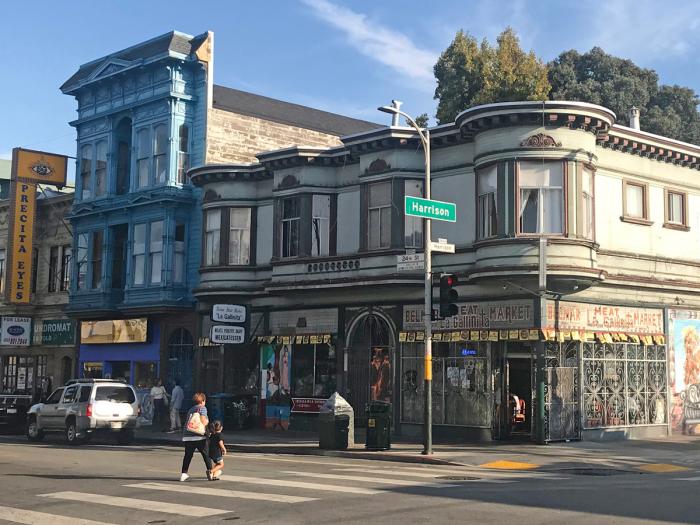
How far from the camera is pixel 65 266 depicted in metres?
41.4

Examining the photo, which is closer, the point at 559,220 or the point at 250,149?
the point at 559,220

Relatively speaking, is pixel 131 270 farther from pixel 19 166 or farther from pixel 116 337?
pixel 19 166

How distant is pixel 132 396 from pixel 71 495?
1253 cm

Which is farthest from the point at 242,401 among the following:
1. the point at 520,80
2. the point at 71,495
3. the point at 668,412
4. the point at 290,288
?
the point at 520,80

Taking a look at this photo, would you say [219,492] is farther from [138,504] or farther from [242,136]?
[242,136]

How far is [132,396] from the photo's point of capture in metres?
25.8

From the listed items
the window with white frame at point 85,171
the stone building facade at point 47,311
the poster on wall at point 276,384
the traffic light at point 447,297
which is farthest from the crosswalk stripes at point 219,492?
the stone building facade at point 47,311

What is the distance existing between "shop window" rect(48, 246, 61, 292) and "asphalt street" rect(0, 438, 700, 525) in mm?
23721

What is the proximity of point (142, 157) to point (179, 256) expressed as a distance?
4.56 m

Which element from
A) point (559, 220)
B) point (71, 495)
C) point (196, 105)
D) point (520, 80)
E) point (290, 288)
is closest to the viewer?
point (71, 495)

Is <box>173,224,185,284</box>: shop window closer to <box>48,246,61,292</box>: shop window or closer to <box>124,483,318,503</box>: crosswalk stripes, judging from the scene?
<box>48,246,61,292</box>: shop window

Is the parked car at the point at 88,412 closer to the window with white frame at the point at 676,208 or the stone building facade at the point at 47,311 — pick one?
the stone building facade at the point at 47,311

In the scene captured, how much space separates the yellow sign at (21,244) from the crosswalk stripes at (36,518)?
3011cm

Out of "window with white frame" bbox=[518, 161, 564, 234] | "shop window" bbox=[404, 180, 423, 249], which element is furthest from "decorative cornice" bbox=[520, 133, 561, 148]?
"shop window" bbox=[404, 180, 423, 249]
